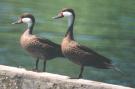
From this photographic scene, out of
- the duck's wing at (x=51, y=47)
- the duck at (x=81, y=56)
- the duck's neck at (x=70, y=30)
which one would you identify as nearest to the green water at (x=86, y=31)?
the duck's wing at (x=51, y=47)

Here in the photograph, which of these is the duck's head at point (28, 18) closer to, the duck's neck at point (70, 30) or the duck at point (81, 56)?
the duck's neck at point (70, 30)

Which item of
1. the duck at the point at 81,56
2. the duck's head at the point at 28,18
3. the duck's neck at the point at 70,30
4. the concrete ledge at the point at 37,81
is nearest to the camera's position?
the concrete ledge at the point at 37,81

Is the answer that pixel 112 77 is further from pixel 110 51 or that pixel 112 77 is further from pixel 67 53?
pixel 67 53

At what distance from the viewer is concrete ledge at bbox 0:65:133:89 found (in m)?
8.25

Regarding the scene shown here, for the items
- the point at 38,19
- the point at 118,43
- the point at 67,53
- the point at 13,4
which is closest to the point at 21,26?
the point at 38,19

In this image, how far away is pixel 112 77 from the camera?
15.3m

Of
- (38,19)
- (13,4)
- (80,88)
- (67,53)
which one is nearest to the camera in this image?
(80,88)

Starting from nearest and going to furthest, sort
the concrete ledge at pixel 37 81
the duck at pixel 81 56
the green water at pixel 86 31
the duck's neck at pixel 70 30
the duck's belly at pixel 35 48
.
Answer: the concrete ledge at pixel 37 81 → the duck at pixel 81 56 → the duck's neck at pixel 70 30 → the duck's belly at pixel 35 48 → the green water at pixel 86 31

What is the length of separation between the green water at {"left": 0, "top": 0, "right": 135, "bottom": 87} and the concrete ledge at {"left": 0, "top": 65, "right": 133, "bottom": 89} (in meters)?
5.76

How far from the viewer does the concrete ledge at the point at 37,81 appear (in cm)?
825

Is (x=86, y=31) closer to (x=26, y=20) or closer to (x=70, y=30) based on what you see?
(x=26, y=20)

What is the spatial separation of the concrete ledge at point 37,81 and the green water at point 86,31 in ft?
18.9

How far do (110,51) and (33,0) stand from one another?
8.88m

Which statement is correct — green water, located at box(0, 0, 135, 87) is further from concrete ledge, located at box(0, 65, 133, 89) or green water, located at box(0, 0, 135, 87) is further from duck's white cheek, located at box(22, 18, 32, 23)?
concrete ledge, located at box(0, 65, 133, 89)
